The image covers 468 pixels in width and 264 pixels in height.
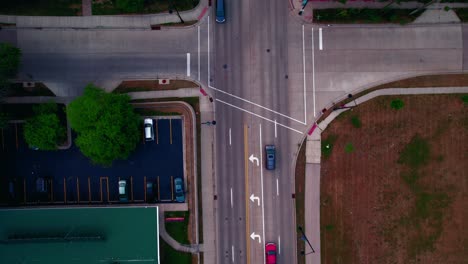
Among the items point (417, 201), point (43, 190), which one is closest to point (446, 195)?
point (417, 201)

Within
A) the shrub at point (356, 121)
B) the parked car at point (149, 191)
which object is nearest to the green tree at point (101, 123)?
the parked car at point (149, 191)

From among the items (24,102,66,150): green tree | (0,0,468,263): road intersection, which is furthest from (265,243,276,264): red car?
(24,102,66,150): green tree

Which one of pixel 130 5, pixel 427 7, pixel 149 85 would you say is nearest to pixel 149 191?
pixel 149 85

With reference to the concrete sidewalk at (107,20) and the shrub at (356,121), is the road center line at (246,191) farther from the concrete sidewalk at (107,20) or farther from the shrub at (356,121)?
the concrete sidewalk at (107,20)

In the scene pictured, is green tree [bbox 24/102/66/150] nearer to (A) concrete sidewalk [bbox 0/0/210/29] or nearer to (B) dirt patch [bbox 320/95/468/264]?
(A) concrete sidewalk [bbox 0/0/210/29]

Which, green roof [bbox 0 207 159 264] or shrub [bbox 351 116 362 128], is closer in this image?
green roof [bbox 0 207 159 264]

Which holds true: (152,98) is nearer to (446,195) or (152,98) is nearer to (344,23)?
(344,23)
